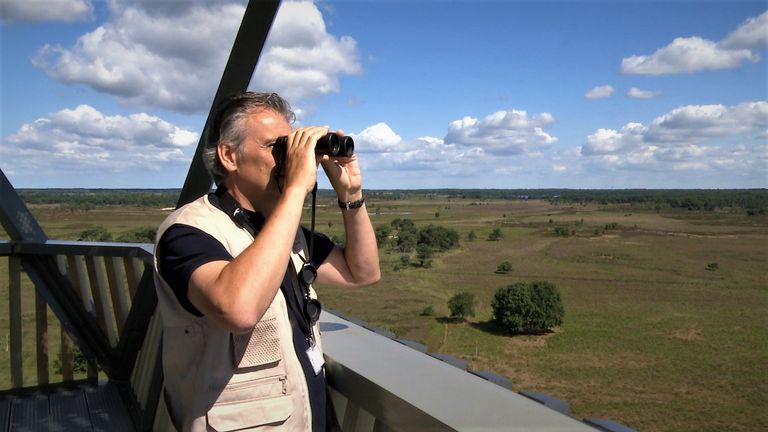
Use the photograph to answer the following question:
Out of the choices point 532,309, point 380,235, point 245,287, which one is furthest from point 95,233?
point 532,309

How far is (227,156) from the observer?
97 centimetres

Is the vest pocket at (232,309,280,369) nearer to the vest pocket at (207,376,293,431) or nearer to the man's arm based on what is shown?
the vest pocket at (207,376,293,431)

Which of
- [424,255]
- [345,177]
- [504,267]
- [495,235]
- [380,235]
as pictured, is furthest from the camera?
[495,235]

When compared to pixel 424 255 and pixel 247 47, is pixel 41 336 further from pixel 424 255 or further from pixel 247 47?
pixel 424 255

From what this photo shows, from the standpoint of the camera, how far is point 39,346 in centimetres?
256

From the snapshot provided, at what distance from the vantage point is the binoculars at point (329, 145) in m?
0.94

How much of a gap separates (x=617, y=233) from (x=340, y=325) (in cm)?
1132

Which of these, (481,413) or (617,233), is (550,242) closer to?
(617,233)

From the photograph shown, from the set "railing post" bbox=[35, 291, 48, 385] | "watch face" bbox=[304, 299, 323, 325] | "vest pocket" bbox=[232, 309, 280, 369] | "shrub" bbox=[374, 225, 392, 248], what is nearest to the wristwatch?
"shrub" bbox=[374, 225, 392, 248]

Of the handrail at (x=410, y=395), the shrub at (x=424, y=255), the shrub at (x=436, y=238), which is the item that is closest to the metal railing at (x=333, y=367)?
the handrail at (x=410, y=395)

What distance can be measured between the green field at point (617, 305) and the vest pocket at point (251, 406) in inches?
14.1

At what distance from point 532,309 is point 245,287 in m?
9.22

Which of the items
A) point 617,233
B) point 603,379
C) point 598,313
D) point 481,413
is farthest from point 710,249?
point 481,413

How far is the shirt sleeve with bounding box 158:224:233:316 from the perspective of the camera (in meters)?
0.79
